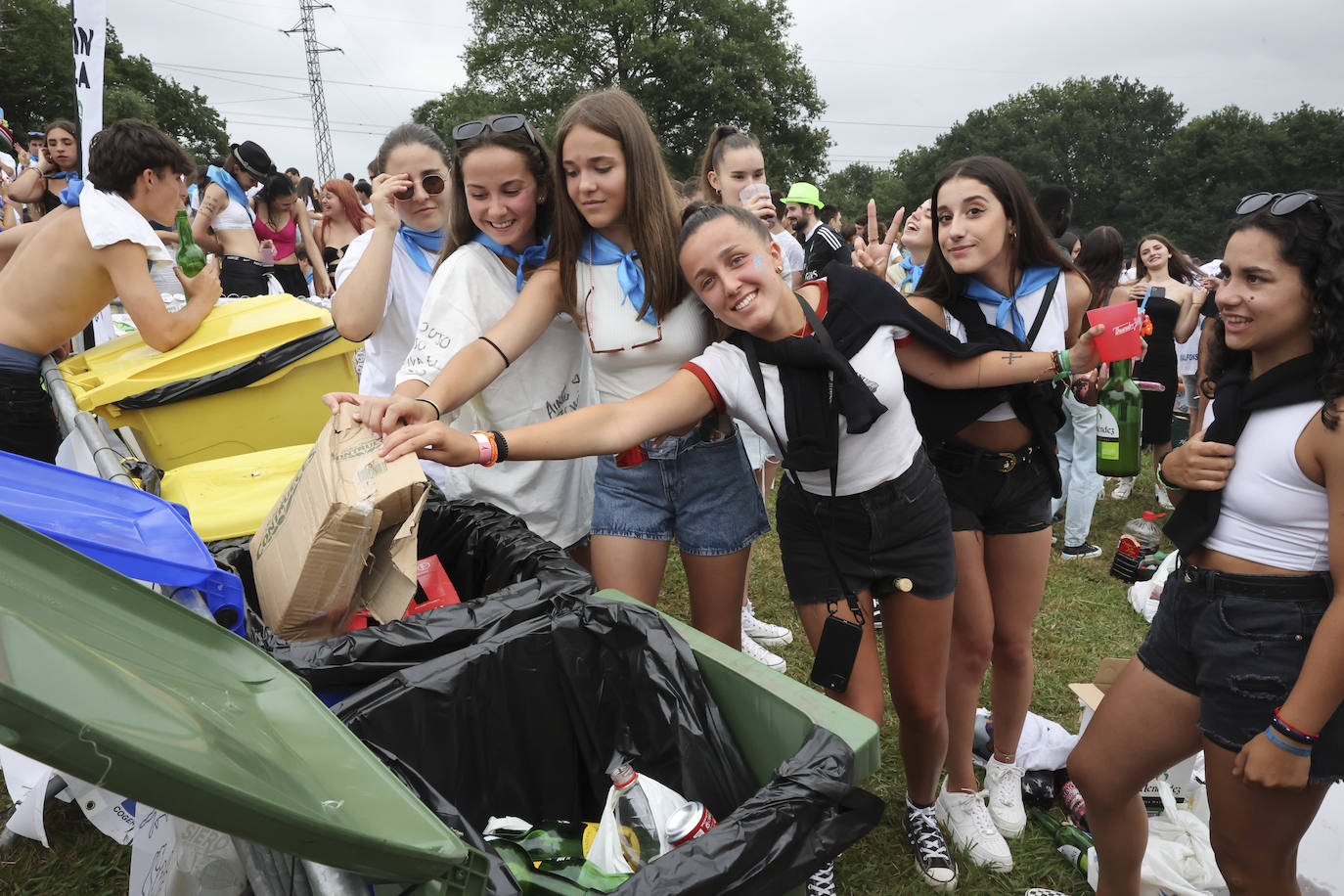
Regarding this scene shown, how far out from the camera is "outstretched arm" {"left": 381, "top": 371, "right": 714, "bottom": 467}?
6.05 feet

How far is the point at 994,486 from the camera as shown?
2438 millimetres

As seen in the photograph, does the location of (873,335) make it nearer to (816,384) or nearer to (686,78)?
(816,384)

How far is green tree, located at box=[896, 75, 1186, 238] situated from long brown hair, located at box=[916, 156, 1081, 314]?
55339mm

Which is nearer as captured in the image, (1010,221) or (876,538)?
(876,538)

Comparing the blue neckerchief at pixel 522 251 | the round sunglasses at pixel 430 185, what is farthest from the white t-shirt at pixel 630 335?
the round sunglasses at pixel 430 185

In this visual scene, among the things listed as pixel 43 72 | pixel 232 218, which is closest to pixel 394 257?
pixel 232 218

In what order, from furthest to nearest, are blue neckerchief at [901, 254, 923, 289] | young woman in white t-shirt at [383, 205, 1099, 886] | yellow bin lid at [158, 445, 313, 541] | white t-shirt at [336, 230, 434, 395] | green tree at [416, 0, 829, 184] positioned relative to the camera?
1. green tree at [416, 0, 829, 184]
2. blue neckerchief at [901, 254, 923, 289]
3. white t-shirt at [336, 230, 434, 395]
4. yellow bin lid at [158, 445, 313, 541]
5. young woman in white t-shirt at [383, 205, 1099, 886]

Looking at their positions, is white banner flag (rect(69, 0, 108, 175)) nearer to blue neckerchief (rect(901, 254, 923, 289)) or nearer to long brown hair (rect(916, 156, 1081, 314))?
long brown hair (rect(916, 156, 1081, 314))

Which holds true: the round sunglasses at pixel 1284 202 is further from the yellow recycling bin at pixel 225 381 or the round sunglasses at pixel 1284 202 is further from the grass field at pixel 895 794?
the yellow recycling bin at pixel 225 381

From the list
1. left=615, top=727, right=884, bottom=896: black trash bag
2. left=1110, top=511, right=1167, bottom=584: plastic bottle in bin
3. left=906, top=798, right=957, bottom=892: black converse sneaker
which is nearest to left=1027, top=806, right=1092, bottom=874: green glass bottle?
left=906, top=798, right=957, bottom=892: black converse sneaker

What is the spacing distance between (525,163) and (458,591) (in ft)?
3.94

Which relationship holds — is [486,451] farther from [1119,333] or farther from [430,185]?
[1119,333]

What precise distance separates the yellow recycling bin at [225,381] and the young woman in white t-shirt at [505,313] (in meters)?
0.86

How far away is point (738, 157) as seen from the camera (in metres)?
3.83
